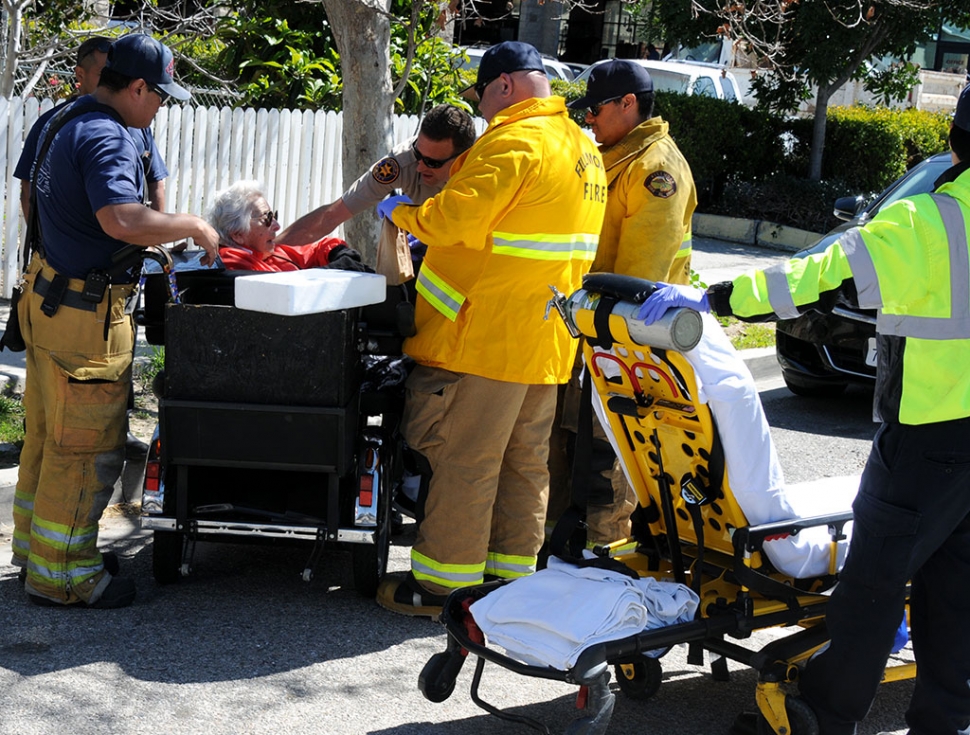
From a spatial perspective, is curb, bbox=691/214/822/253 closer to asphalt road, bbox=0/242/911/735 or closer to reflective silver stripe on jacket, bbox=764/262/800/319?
asphalt road, bbox=0/242/911/735

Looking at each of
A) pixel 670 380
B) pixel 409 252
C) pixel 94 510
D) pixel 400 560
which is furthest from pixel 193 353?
pixel 670 380

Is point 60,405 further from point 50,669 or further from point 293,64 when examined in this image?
point 293,64

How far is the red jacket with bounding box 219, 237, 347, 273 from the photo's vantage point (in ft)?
16.6

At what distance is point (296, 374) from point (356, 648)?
0.98 m

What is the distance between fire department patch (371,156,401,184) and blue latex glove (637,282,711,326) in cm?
220

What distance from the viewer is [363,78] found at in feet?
23.0

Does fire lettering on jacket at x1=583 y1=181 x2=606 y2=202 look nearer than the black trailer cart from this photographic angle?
No

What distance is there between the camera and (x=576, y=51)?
3136 cm

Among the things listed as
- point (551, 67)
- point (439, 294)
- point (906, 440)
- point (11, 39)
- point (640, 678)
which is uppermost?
point (551, 67)

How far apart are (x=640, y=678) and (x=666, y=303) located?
1.36 metres

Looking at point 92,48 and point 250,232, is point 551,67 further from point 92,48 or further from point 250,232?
point 250,232

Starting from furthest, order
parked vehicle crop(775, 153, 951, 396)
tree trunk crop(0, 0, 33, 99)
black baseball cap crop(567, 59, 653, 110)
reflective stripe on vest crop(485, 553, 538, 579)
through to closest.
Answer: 1. tree trunk crop(0, 0, 33, 99)
2. parked vehicle crop(775, 153, 951, 396)
3. black baseball cap crop(567, 59, 653, 110)
4. reflective stripe on vest crop(485, 553, 538, 579)

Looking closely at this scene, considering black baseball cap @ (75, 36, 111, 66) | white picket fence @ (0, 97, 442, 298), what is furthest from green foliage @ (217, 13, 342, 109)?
black baseball cap @ (75, 36, 111, 66)

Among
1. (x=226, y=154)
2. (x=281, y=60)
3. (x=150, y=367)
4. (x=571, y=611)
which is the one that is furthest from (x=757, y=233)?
(x=571, y=611)
